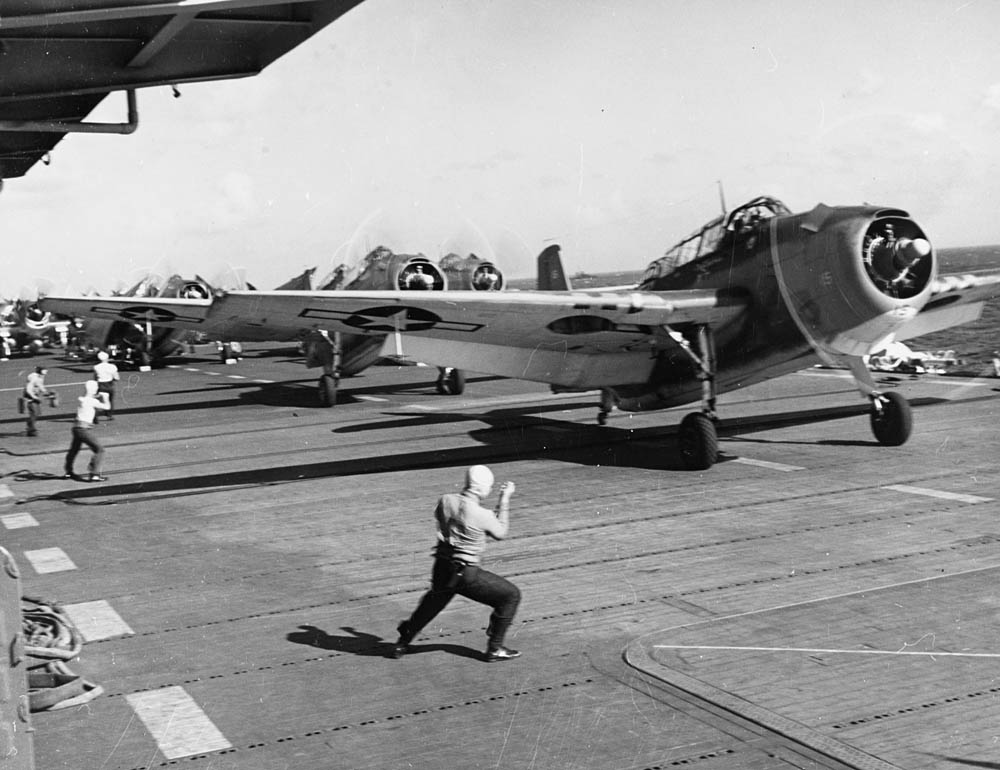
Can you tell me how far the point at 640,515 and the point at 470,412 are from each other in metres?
10.6

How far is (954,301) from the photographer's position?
17.3 metres

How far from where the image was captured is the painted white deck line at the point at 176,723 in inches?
244

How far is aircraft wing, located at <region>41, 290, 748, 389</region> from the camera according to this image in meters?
13.7

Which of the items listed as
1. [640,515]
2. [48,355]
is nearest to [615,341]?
[640,515]

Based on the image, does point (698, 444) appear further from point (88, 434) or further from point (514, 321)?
point (88, 434)

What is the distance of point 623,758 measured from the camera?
5.75m

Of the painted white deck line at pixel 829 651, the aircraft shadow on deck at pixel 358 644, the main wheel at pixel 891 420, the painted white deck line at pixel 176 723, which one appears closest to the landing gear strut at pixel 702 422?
the main wheel at pixel 891 420

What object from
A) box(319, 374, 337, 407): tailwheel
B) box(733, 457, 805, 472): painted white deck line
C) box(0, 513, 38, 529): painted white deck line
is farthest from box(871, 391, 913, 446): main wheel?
box(319, 374, 337, 407): tailwheel

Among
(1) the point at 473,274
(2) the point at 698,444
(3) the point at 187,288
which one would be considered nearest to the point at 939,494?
(2) the point at 698,444

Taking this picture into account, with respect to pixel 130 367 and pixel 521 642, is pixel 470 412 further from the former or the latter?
pixel 130 367

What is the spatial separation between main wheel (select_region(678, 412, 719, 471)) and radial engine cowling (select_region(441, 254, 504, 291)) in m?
16.5

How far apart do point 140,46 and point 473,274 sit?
23169mm

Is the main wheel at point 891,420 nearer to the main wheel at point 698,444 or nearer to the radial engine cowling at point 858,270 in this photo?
the radial engine cowling at point 858,270

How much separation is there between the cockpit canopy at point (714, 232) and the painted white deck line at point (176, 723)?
1037cm
